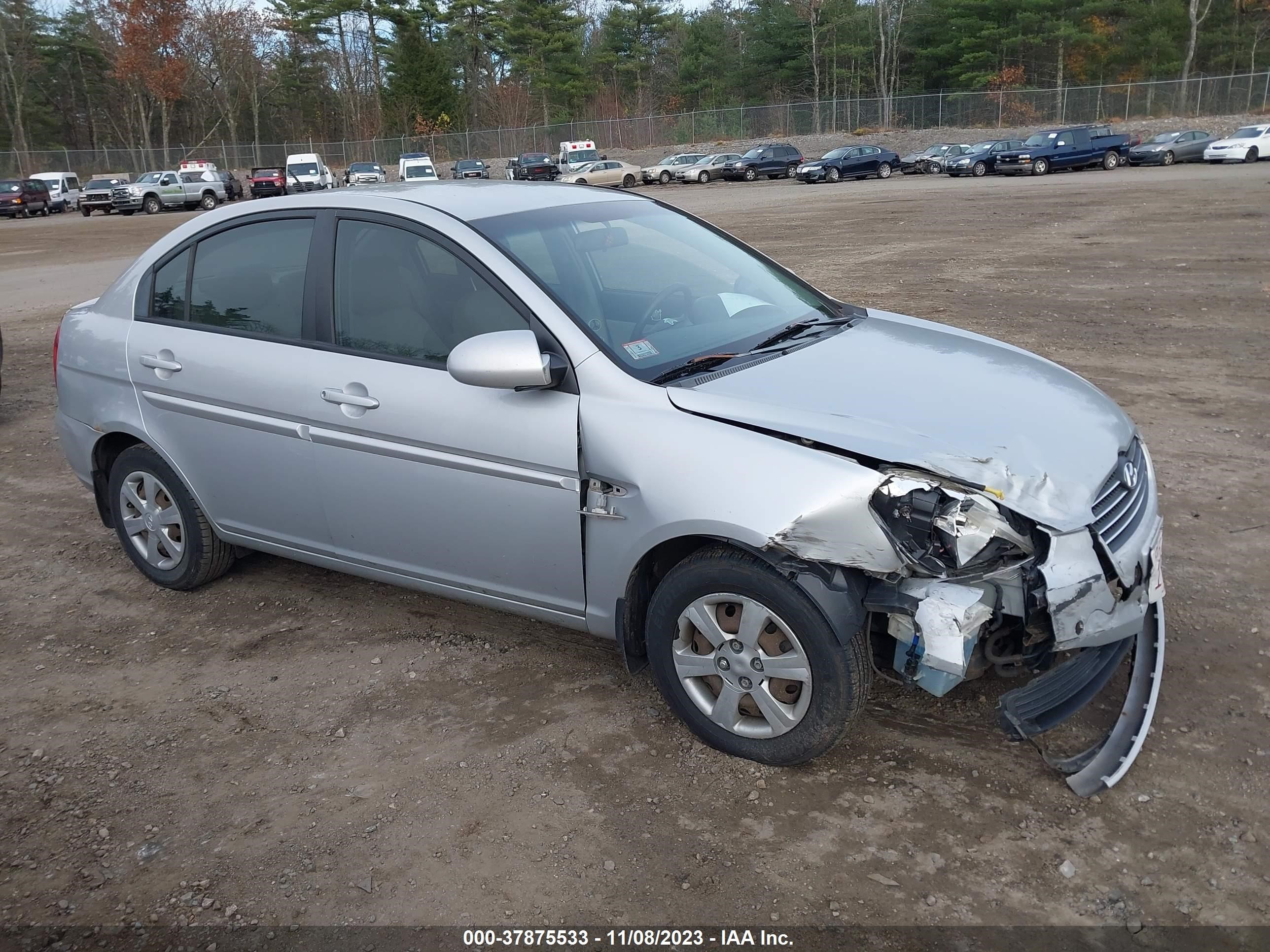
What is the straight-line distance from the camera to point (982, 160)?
39.4 metres

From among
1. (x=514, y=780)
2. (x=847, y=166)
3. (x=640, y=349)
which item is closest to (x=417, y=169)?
(x=847, y=166)

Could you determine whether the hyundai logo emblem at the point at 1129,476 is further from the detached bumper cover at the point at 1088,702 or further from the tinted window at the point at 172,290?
the tinted window at the point at 172,290

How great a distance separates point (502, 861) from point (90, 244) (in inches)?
1096

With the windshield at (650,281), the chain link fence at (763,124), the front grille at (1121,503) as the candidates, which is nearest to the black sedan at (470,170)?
the chain link fence at (763,124)

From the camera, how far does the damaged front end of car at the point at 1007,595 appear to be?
294cm

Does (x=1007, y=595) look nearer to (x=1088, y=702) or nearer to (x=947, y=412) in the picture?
(x=1088, y=702)

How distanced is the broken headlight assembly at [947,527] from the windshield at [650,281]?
0.95 m

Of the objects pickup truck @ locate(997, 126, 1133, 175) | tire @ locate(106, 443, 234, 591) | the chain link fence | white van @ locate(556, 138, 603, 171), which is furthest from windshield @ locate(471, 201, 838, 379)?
the chain link fence

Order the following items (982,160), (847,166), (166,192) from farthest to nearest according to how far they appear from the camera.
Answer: (166,192) < (847,166) < (982,160)

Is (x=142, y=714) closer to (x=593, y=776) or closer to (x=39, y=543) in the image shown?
(x=593, y=776)

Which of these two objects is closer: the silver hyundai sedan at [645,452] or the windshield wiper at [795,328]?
the silver hyundai sedan at [645,452]

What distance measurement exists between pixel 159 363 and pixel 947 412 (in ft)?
11.1

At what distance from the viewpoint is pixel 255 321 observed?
4363 millimetres

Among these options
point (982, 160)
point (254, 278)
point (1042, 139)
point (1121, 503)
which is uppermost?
point (1042, 139)
